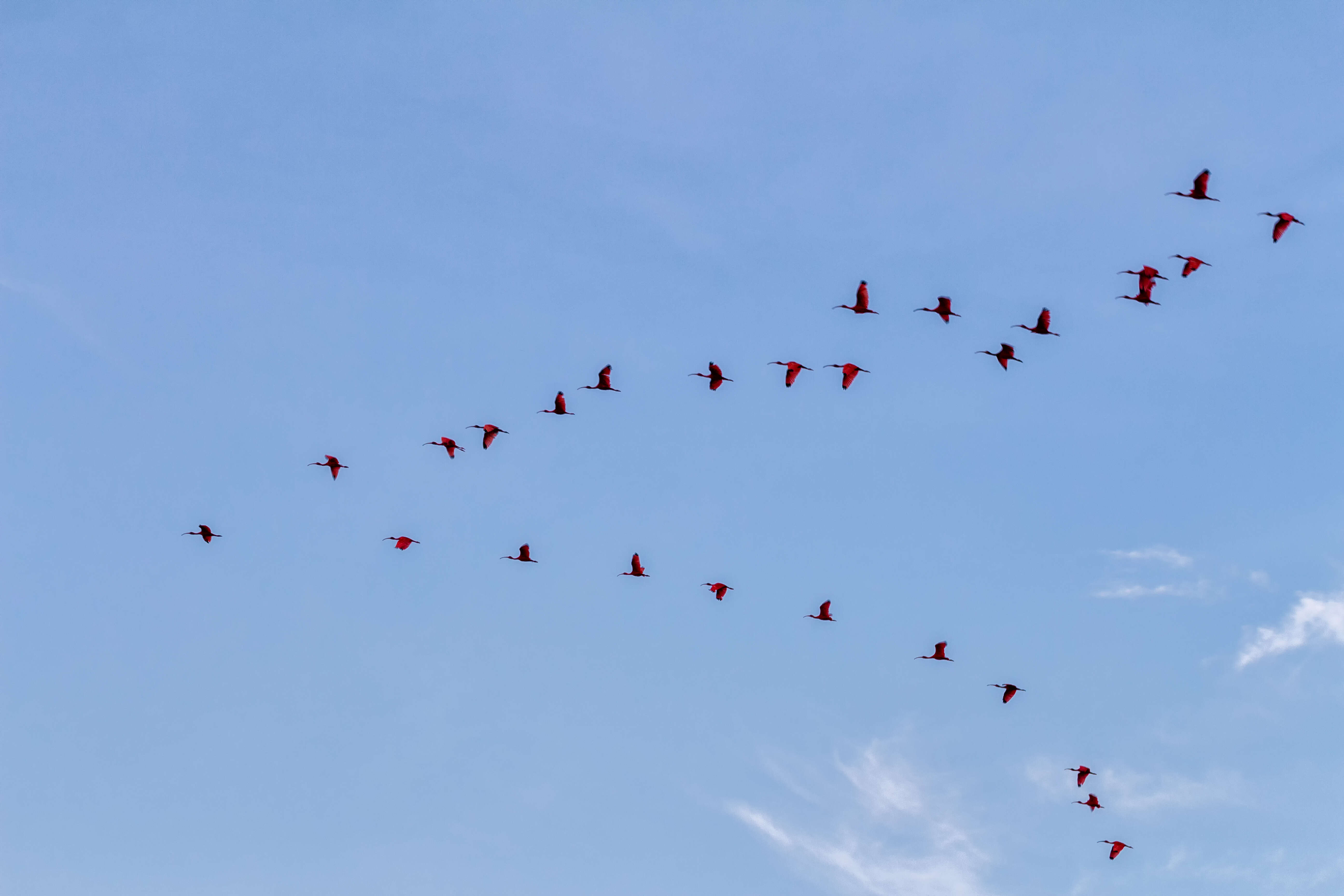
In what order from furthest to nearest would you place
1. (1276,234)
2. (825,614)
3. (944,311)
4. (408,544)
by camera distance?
1. (825,614)
2. (408,544)
3. (944,311)
4. (1276,234)

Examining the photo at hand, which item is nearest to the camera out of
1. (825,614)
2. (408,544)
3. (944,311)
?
(944,311)

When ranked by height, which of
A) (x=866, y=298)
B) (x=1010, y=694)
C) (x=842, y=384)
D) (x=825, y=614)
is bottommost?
(x=1010, y=694)

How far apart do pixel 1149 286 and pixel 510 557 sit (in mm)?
38350

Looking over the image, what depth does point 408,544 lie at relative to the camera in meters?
70.9

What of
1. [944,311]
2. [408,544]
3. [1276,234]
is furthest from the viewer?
[408,544]

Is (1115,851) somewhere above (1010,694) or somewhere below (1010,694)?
below

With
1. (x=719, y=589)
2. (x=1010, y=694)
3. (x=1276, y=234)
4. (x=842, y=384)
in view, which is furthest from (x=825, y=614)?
(x=1276, y=234)

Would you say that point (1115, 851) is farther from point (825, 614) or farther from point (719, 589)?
point (719, 589)

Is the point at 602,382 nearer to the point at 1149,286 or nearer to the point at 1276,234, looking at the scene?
the point at 1149,286

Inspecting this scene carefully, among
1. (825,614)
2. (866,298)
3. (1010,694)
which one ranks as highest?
(866,298)

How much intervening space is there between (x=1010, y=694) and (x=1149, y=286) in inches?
940

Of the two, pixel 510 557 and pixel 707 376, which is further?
pixel 510 557

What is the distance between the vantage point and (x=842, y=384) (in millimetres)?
65688

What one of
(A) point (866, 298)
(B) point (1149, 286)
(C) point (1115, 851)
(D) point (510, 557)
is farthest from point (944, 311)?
(C) point (1115, 851)
